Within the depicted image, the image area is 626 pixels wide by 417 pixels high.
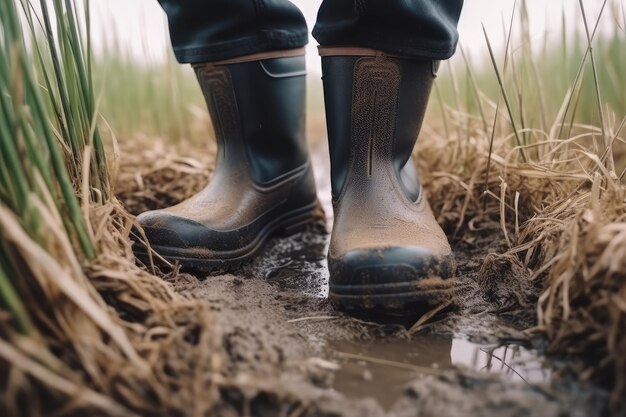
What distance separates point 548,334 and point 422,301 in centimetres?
19

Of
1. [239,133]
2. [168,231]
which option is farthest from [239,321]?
[239,133]

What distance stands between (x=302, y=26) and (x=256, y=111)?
0.74 ft

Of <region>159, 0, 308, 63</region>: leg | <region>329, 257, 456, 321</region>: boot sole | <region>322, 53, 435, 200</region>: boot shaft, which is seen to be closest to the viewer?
<region>329, 257, 456, 321</region>: boot sole

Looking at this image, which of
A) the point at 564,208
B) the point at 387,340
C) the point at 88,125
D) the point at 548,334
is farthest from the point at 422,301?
the point at 88,125

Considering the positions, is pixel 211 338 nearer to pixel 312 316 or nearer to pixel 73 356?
pixel 73 356

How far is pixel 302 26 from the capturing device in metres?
1.23

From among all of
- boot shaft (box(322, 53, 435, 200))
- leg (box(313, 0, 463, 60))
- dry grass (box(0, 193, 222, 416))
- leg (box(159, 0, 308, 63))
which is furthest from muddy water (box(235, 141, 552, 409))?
leg (box(159, 0, 308, 63))

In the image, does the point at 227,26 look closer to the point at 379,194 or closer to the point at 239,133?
the point at 239,133

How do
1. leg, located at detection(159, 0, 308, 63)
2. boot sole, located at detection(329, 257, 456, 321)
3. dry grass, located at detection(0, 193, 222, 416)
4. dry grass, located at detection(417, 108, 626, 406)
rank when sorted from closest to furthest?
dry grass, located at detection(0, 193, 222, 416)
dry grass, located at detection(417, 108, 626, 406)
boot sole, located at detection(329, 257, 456, 321)
leg, located at detection(159, 0, 308, 63)

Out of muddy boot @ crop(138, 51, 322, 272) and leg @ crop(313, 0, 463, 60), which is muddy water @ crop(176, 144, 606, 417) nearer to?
muddy boot @ crop(138, 51, 322, 272)

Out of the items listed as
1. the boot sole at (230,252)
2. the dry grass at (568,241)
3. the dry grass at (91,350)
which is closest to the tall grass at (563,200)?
the dry grass at (568,241)

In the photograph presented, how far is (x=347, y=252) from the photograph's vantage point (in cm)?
88

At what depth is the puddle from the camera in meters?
0.69

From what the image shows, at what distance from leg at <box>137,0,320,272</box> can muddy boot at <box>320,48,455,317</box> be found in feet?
0.65
